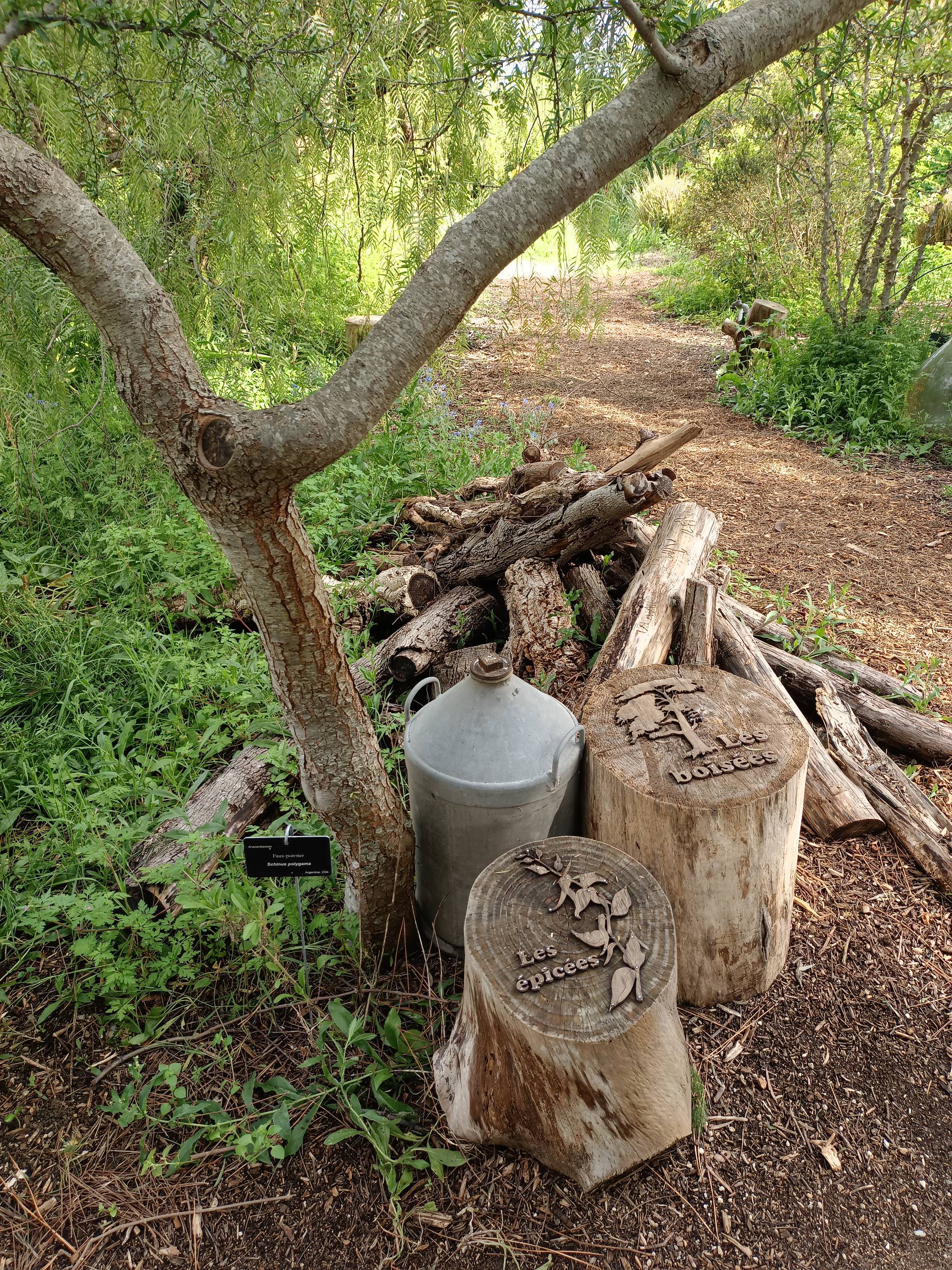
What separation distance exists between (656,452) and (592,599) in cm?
91

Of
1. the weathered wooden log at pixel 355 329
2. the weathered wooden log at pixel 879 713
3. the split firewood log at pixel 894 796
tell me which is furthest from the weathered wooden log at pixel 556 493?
the weathered wooden log at pixel 355 329

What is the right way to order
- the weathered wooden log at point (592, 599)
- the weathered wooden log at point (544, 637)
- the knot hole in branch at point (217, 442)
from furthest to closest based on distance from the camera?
the weathered wooden log at point (592, 599)
the weathered wooden log at point (544, 637)
the knot hole in branch at point (217, 442)

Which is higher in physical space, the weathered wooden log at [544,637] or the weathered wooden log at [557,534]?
the weathered wooden log at [557,534]

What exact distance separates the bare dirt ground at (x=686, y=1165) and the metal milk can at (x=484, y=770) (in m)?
0.41

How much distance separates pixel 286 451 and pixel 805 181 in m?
9.36

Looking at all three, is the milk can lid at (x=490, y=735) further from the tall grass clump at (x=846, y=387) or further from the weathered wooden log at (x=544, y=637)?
the tall grass clump at (x=846, y=387)

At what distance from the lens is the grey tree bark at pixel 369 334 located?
4.89 ft

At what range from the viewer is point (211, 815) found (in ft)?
8.81

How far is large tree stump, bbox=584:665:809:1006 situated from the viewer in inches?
85.3

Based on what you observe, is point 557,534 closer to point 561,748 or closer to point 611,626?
point 611,626

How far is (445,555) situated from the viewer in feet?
13.6

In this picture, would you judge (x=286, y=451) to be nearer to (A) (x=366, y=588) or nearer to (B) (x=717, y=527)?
(A) (x=366, y=588)

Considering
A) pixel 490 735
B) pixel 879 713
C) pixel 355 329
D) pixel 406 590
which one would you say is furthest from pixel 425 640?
pixel 355 329

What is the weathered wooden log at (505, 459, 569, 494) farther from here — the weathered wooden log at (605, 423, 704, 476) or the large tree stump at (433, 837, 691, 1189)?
the large tree stump at (433, 837, 691, 1189)
